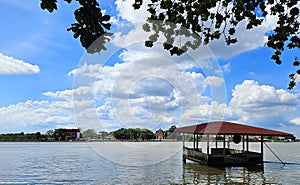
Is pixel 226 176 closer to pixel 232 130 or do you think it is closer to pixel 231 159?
pixel 231 159

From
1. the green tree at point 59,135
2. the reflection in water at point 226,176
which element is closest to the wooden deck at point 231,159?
the reflection in water at point 226,176

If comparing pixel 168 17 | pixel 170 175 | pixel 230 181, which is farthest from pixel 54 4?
pixel 170 175

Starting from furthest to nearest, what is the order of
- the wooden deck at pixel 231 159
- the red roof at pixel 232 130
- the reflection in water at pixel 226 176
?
the wooden deck at pixel 231 159 < the red roof at pixel 232 130 < the reflection in water at pixel 226 176

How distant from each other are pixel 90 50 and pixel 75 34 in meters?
0.27

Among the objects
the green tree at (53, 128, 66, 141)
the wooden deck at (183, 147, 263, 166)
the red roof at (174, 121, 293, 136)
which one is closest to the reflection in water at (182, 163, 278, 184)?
the wooden deck at (183, 147, 263, 166)

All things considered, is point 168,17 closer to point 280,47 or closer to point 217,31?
point 217,31

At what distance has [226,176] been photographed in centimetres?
1838

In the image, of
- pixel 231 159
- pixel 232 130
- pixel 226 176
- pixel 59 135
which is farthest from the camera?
pixel 59 135

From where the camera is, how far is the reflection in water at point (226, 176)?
55.1 feet

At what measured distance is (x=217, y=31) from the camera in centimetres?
745

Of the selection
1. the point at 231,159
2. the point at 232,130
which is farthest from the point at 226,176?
the point at 232,130

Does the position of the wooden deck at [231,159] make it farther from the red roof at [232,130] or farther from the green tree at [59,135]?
the green tree at [59,135]

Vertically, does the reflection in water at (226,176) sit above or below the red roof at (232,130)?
below

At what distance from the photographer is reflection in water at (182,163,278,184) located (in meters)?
16.8
